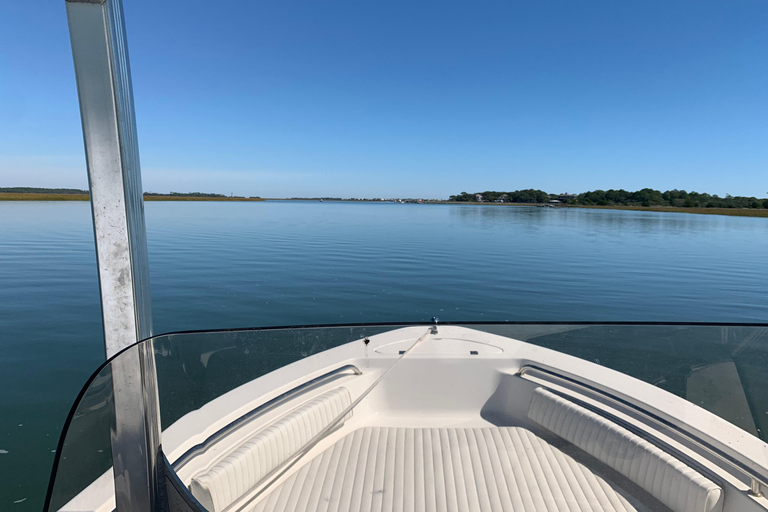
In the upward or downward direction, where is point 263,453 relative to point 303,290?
upward

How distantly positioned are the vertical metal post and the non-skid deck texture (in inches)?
22.2

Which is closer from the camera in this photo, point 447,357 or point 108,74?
point 108,74

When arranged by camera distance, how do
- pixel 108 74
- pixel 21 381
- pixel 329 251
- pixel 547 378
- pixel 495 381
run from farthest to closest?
pixel 329 251, pixel 21 381, pixel 495 381, pixel 547 378, pixel 108 74

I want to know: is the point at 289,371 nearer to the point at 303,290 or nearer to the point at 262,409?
the point at 262,409

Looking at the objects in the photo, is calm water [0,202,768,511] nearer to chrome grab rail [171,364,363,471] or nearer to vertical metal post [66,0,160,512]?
chrome grab rail [171,364,363,471]

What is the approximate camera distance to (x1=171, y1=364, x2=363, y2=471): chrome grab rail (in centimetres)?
115

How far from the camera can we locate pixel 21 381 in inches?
156

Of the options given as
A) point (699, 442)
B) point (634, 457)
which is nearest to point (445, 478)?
point (634, 457)

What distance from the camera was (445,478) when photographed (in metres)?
1.55

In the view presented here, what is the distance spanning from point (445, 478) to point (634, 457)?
63 cm

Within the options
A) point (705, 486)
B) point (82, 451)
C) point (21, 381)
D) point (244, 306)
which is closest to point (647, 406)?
point (705, 486)

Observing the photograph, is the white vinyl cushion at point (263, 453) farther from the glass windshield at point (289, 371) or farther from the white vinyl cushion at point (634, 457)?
the white vinyl cushion at point (634, 457)

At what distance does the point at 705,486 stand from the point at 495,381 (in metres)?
0.94

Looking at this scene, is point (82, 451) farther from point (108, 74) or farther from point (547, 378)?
point (547, 378)
